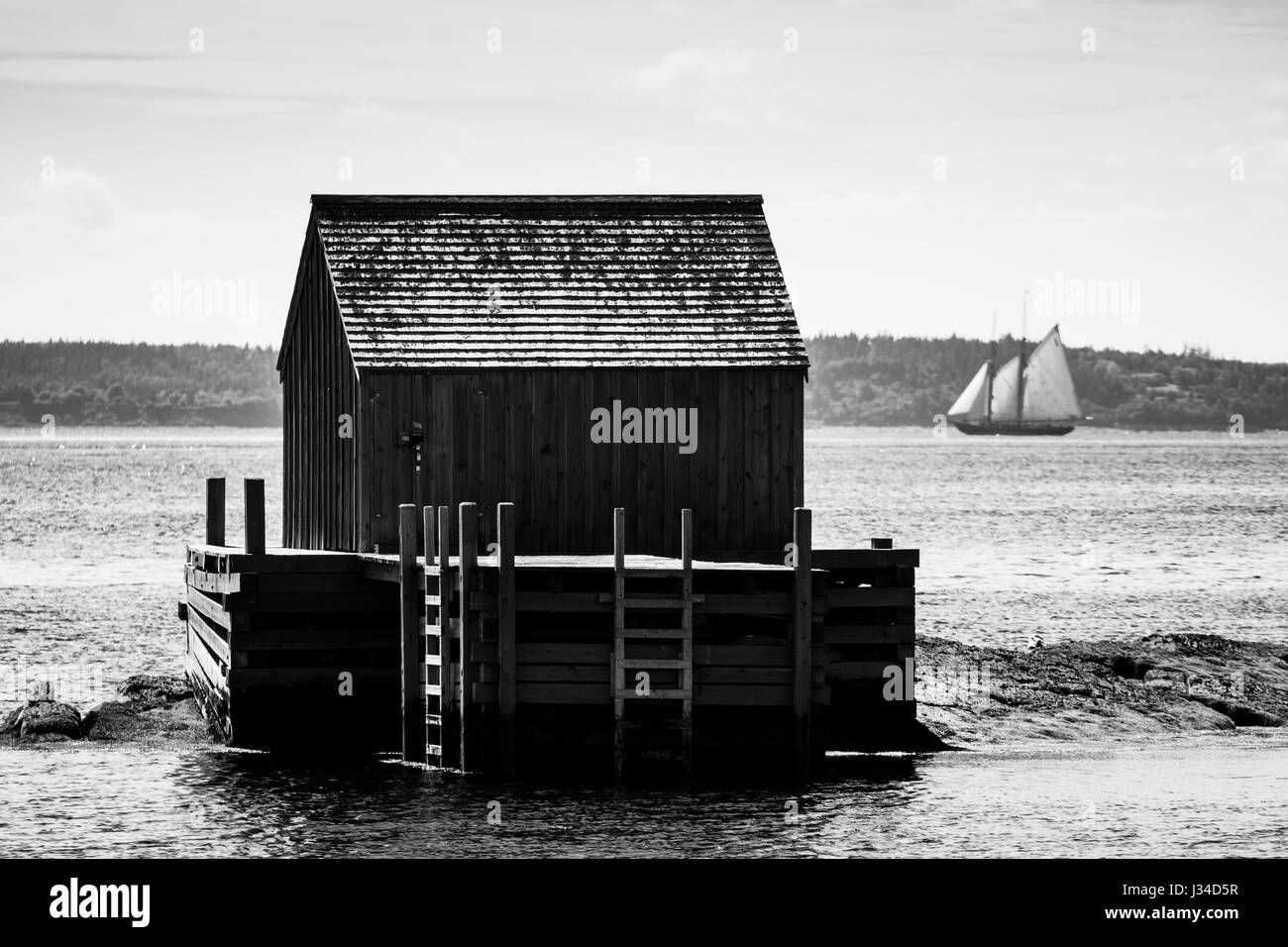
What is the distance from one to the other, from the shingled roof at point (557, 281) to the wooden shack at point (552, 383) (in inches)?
1.1

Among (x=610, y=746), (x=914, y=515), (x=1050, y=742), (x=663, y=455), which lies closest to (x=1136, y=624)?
(x=1050, y=742)

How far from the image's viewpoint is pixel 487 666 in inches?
909

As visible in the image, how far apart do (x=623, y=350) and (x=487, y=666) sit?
5544 mm

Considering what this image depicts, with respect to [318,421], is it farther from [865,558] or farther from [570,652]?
[865,558]

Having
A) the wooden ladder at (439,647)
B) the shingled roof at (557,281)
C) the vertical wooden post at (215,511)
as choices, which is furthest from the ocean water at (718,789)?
the shingled roof at (557,281)

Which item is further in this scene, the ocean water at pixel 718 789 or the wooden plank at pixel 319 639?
the wooden plank at pixel 319 639

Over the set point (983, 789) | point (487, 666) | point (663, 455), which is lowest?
point (983, 789)

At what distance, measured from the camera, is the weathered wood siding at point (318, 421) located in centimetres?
2675

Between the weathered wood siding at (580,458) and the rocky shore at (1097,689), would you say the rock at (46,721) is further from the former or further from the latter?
the rocky shore at (1097,689)

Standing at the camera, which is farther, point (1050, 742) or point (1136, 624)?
point (1136, 624)

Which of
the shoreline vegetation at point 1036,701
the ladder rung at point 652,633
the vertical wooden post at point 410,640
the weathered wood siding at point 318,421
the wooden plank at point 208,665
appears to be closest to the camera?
the ladder rung at point 652,633

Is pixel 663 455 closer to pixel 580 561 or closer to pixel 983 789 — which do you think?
pixel 580 561

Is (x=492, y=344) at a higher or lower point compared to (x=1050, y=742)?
higher

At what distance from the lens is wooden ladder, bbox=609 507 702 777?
22.8 meters
